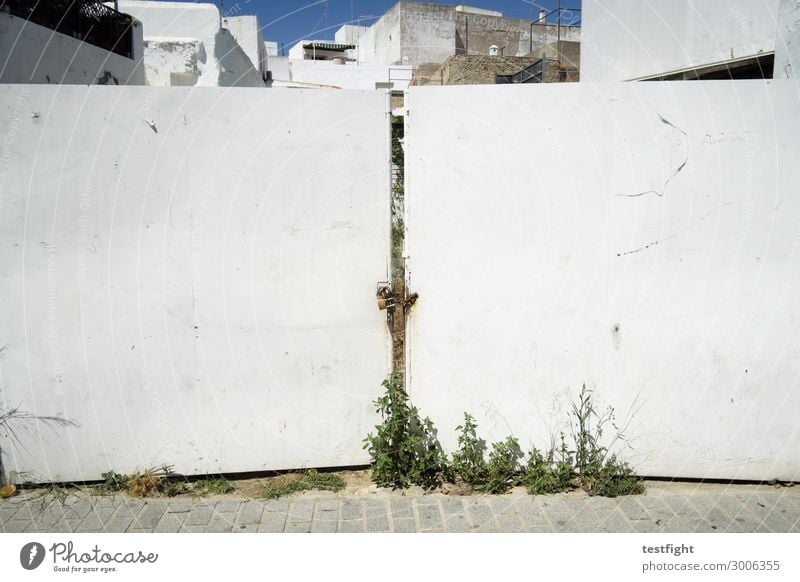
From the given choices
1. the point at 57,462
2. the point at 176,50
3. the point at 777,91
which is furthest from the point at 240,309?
the point at 176,50

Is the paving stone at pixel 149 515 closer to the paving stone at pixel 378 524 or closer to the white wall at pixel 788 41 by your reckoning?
the paving stone at pixel 378 524

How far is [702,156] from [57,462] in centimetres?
448

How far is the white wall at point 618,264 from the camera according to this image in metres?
3.41

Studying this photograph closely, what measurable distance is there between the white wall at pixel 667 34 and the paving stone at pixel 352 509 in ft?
16.1

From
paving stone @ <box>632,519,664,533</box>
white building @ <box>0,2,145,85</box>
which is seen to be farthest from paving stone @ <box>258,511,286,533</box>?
white building @ <box>0,2,145,85</box>

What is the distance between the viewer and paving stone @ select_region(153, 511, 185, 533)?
3.19 metres

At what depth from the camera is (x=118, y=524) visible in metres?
3.23

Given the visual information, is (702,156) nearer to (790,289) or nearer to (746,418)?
(790,289)

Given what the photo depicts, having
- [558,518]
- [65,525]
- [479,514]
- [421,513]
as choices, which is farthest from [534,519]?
[65,525]

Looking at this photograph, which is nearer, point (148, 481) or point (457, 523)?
point (457, 523)

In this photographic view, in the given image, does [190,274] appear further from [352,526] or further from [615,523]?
[615,523]

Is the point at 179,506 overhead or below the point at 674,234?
below

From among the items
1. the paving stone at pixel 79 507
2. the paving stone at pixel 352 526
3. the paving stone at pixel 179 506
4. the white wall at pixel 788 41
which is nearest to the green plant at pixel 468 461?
the paving stone at pixel 352 526

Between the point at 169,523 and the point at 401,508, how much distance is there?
1.35 m
